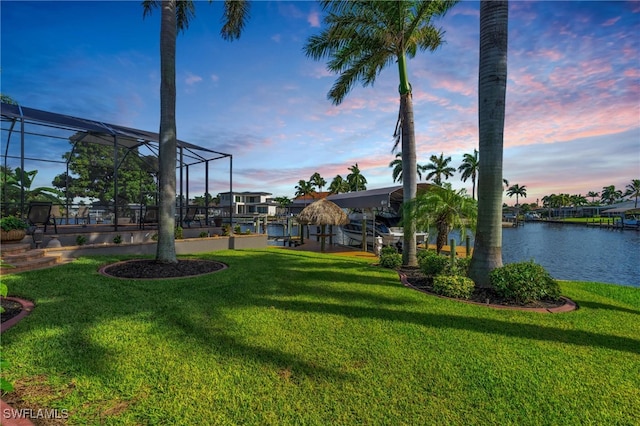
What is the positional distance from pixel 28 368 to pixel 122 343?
0.84 meters

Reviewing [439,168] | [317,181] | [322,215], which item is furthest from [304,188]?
[322,215]

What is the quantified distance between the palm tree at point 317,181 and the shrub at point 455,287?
78.9m

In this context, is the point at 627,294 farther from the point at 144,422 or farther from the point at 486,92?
the point at 144,422

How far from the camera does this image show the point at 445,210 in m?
8.73

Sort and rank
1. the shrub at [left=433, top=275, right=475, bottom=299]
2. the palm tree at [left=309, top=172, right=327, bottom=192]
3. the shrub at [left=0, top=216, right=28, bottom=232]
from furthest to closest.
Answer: the palm tree at [left=309, top=172, right=327, bottom=192], the shrub at [left=0, top=216, right=28, bottom=232], the shrub at [left=433, top=275, right=475, bottom=299]

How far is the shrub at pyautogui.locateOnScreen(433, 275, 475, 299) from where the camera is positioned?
5.99 metres

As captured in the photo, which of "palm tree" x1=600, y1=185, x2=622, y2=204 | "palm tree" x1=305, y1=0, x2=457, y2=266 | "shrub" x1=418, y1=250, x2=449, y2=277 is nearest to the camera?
"shrub" x1=418, y1=250, x2=449, y2=277

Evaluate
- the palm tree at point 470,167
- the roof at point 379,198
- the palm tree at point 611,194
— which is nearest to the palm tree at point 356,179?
the palm tree at point 470,167

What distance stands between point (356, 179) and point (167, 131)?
204 ft

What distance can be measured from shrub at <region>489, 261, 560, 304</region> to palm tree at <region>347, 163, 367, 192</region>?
204ft

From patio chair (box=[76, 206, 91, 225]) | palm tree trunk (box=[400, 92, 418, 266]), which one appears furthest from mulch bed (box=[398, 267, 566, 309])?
patio chair (box=[76, 206, 91, 225])

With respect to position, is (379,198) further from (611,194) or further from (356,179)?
(611,194)

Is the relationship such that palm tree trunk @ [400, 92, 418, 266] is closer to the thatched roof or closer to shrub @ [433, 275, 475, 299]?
shrub @ [433, 275, 475, 299]

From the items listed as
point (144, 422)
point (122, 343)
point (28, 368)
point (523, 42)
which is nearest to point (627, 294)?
point (523, 42)
